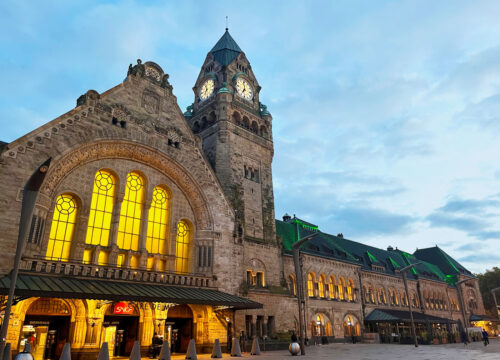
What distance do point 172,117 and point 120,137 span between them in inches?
234

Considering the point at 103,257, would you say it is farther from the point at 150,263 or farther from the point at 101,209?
the point at 150,263

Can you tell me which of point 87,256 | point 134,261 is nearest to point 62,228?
point 87,256

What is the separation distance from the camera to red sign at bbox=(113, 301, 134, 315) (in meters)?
25.0

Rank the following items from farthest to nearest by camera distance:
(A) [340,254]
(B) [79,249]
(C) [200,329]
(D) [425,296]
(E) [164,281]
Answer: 1. (D) [425,296]
2. (A) [340,254]
3. (C) [200,329]
4. (E) [164,281]
5. (B) [79,249]

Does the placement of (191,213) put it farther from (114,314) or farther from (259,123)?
(259,123)

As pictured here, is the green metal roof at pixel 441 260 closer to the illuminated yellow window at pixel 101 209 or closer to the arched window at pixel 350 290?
the arched window at pixel 350 290

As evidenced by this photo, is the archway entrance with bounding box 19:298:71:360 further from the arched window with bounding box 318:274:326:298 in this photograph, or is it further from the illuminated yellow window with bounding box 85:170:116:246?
the arched window with bounding box 318:274:326:298

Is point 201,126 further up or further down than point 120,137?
further up

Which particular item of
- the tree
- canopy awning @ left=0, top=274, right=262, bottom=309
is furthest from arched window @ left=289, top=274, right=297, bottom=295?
the tree

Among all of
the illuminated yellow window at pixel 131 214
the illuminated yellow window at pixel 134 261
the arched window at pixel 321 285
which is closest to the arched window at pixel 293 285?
the arched window at pixel 321 285

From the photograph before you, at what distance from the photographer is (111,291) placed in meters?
21.5

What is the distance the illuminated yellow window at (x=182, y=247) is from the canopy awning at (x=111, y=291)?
99.4 inches

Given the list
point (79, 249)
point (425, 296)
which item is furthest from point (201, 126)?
point (425, 296)

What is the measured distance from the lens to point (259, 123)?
42.9 meters
